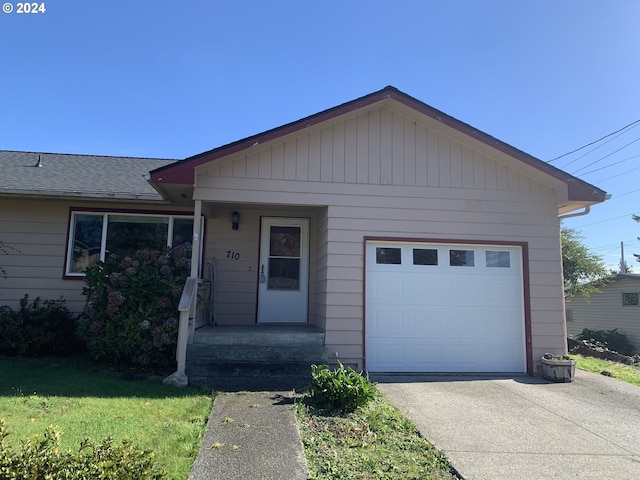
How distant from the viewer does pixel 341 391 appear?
16.1ft

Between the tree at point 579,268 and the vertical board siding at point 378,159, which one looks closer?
the vertical board siding at point 378,159

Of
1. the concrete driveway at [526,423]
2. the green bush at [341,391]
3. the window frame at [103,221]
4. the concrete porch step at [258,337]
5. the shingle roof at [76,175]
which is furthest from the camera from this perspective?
the window frame at [103,221]

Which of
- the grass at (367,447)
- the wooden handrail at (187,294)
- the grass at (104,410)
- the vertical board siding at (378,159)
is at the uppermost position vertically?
the vertical board siding at (378,159)

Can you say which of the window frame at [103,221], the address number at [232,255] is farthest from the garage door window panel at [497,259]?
the window frame at [103,221]

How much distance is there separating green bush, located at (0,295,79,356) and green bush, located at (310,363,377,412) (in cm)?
513

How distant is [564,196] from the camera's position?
7.47 meters

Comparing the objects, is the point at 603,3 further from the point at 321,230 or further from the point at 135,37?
the point at 135,37

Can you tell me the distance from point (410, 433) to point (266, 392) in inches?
86.5

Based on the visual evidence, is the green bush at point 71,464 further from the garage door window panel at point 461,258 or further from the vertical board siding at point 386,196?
the garage door window panel at point 461,258

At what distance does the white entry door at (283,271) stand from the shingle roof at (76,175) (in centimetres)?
228

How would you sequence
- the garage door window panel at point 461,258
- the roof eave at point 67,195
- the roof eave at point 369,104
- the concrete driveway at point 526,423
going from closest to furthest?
the concrete driveway at point 526,423 → the roof eave at point 369,104 → the garage door window panel at point 461,258 → the roof eave at point 67,195

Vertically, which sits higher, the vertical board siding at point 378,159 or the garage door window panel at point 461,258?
the vertical board siding at point 378,159

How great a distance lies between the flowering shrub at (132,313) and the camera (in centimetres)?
638

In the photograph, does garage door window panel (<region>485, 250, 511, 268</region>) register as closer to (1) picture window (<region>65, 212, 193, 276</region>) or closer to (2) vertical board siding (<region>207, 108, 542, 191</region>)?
(2) vertical board siding (<region>207, 108, 542, 191</region>)
